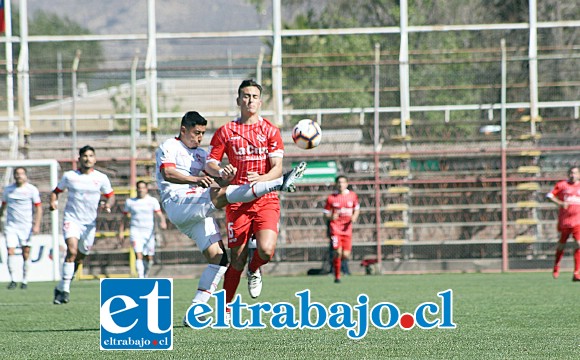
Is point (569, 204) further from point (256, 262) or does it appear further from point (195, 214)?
point (195, 214)

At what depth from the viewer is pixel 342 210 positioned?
2178 cm

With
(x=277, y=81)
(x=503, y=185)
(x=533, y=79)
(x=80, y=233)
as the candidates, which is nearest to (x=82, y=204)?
(x=80, y=233)

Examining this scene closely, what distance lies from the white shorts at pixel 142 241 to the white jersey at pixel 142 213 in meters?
0.07

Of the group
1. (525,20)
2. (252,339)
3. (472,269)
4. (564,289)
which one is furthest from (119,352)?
(525,20)

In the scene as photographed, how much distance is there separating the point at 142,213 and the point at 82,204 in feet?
24.3

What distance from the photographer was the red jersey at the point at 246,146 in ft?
33.4

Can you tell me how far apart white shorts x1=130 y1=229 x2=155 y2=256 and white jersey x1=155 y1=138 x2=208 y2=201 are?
11.6 metres

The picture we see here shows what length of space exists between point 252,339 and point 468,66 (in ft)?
71.8

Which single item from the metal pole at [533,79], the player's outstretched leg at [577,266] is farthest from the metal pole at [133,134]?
the player's outstretched leg at [577,266]

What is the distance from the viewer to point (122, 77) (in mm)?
25797

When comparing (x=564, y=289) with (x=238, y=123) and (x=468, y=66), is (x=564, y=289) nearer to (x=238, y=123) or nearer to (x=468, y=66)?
(x=238, y=123)

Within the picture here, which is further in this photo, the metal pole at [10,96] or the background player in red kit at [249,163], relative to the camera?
the metal pole at [10,96]

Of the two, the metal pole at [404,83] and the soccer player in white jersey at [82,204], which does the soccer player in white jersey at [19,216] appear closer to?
the soccer player in white jersey at [82,204]

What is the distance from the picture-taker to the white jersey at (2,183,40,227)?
19.9 metres
